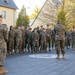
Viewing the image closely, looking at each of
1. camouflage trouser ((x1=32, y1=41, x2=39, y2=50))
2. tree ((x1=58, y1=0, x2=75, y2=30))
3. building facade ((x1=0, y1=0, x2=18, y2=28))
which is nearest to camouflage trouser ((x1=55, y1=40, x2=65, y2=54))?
camouflage trouser ((x1=32, y1=41, x2=39, y2=50))

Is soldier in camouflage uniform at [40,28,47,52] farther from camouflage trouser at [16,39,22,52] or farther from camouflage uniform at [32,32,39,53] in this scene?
camouflage trouser at [16,39,22,52]

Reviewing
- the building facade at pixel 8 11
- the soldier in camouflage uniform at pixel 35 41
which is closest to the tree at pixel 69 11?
the building facade at pixel 8 11

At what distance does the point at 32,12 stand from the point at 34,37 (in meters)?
70.0

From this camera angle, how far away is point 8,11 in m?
55.5

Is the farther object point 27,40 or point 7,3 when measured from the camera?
point 7,3

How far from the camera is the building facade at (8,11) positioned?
53987mm

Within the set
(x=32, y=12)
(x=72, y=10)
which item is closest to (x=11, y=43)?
(x=72, y=10)

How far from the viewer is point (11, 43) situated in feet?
67.2

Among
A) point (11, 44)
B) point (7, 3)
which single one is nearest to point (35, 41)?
point (11, 44)

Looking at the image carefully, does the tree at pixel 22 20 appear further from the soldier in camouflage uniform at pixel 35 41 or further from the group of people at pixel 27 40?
the soldier in camouflage uniform at pixel 35 41

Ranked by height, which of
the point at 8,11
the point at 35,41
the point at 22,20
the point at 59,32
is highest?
the point at 8,11

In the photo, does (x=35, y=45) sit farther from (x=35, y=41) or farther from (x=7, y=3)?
(x=7, y=3)

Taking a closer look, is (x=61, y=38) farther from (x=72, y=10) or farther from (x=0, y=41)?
(x=72, y=10)

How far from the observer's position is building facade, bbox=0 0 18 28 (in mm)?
53987
